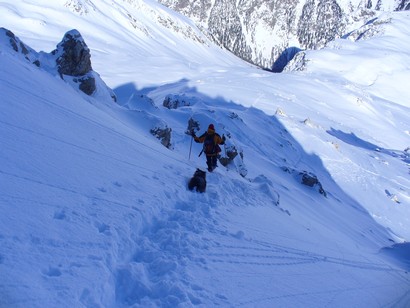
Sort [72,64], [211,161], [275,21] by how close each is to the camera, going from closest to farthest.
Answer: [211,161] < [72,64] < [275,21]

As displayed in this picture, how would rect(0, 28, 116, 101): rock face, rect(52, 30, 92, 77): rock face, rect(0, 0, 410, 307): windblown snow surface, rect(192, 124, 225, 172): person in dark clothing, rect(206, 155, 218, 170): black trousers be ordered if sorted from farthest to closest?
rect(52, 30, 92, 77): rock face, rect(0, 28, 116, 101): rock face, rect(206, 155, 218, 170): black trousers, rect(192, 124, 225, 172): person in dark clothing, rect(0, 0, 410, 307): windblown snow surface

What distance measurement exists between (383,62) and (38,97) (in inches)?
2896

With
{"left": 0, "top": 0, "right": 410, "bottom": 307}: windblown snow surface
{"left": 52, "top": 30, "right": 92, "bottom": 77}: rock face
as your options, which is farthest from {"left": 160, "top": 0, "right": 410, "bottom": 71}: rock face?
{"left": 52, "top": 30, "right": 92, "bottom": 77}: rock face

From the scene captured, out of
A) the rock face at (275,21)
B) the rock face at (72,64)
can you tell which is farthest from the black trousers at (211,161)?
the rock face at (275,21)

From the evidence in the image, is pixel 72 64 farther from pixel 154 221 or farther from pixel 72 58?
pixel 154 221

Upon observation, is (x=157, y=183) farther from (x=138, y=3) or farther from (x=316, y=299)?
(x=138, y=3)

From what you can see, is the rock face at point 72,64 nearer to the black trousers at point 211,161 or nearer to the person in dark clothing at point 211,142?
the person in dark clothing at point 211,142

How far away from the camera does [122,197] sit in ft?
21.6

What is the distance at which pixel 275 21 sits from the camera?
156 metres

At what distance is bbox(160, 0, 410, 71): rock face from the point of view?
147 meters

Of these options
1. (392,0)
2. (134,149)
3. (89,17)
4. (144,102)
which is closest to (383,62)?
(89,17)

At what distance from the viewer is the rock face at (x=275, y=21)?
482 feet

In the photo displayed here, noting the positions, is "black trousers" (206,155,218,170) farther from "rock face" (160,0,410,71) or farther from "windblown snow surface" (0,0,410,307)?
"rock face" (160,0,410,71)

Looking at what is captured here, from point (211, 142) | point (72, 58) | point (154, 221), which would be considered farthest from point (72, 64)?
point (154, 221)
